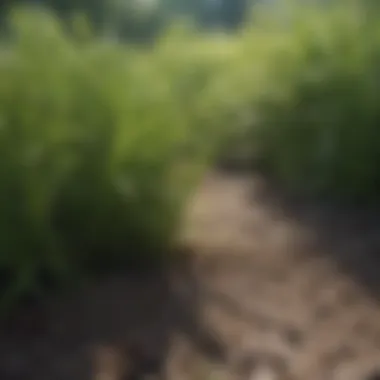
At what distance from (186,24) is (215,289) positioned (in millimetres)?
2606

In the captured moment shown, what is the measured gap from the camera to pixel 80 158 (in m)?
3.32

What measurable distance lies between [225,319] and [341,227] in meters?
1.37

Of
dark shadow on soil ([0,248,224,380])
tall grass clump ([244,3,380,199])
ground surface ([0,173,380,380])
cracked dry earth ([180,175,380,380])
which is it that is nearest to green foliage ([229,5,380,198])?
tall grass clump ([244,3,380,199])

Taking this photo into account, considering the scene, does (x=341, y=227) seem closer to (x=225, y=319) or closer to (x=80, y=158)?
(x=225, y=319)

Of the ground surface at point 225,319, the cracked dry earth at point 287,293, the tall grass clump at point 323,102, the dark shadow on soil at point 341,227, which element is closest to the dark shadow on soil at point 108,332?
the ground surface at point 225,319

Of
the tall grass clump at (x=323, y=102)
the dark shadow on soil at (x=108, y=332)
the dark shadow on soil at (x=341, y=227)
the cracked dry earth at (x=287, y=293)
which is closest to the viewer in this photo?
the dark shadow on soil at (x=108, y=332)

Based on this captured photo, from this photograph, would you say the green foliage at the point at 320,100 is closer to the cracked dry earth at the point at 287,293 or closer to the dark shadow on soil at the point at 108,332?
the cracked dry earth at the point at 287,293

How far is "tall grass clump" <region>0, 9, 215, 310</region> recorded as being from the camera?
124 inches

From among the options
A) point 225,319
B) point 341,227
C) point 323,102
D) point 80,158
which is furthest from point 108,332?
point 323,102

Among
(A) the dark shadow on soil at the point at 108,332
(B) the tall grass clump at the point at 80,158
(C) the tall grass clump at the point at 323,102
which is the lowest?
(A) the dark shadow on soil at the point at 108,332

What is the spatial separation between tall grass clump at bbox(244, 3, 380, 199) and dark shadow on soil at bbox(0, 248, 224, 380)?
1676 mm

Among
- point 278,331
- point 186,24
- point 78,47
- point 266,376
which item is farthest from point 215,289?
point 186,24

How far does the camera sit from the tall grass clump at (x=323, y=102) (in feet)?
15.7

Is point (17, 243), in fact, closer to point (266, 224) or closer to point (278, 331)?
point (278, 331)
